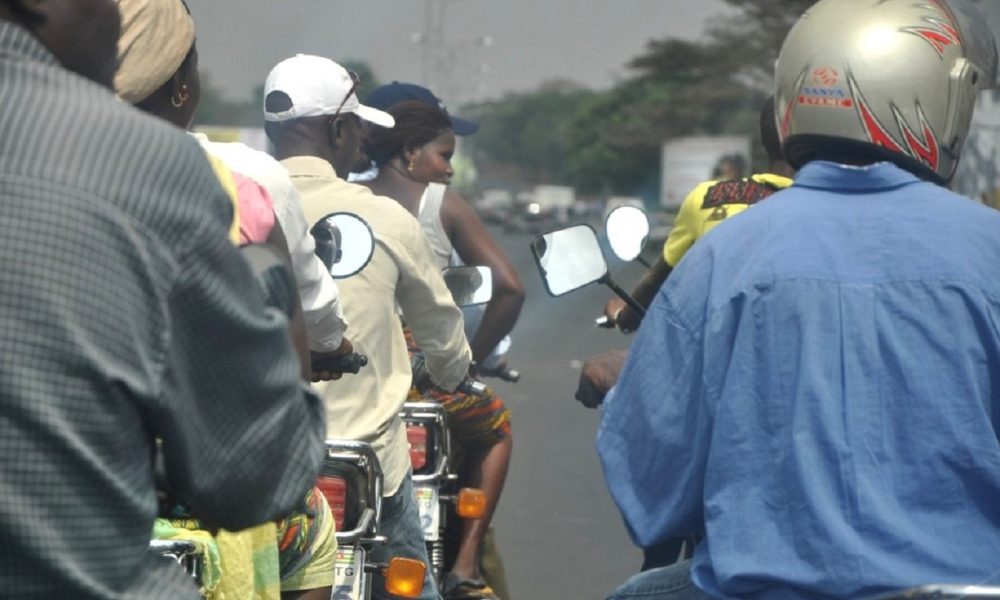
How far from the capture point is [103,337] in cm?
179

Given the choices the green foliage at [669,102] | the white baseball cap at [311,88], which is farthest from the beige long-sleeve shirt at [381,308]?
the green foliage at [669,102]

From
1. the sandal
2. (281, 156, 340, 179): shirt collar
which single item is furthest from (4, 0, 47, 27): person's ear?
the sandal

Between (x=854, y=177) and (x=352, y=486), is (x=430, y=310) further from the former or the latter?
(x=854, y=177)

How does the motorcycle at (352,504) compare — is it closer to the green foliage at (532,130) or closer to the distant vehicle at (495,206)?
the distant vehicle at (495,206)

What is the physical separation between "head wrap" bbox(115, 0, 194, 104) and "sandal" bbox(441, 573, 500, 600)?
10.9ft

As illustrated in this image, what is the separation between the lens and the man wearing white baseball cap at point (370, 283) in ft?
14.6

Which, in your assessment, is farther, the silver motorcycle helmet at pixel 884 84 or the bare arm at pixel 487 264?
the bare arm at pixel 487 264

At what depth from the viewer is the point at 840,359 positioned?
2.44 metres

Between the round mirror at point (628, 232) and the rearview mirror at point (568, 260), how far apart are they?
0.92 ft

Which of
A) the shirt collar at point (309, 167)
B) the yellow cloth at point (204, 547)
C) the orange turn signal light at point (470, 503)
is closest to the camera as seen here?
the yellow cloth at point (204, 547)

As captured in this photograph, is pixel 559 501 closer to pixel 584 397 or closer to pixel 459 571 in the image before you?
pixel 459 571

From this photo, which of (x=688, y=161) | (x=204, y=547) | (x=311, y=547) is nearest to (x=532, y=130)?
(x=688, y=161)

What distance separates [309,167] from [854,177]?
224cm

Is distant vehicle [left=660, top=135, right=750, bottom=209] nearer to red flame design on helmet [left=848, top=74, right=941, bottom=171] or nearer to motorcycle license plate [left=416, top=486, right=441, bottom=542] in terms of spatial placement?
motorcycle license plate [left=416, top=486, right=441, bottom=542]
